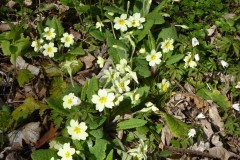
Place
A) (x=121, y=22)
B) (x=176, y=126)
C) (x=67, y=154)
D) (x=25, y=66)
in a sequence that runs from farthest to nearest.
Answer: (x=121, y=22), (x=25, y=66), (x=176, y=126), (x=67, y=154)

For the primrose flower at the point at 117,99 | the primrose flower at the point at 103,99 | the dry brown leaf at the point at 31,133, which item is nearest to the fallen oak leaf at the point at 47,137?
the dry brown leaf at the point at 31,133

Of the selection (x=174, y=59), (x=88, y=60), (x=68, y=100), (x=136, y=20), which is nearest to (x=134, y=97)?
(x=68, y=100)

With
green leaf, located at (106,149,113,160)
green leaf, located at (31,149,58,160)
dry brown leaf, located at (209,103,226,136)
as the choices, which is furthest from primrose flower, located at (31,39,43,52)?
dry brown leaf, located at (209,103,226,136)

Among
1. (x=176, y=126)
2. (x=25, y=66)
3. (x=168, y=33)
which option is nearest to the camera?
(x=176, y=126)

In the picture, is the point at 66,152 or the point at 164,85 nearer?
the point at 66,152

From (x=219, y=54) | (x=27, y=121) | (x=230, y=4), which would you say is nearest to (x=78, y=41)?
(x=27, y=121)

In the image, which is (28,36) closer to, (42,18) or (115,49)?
(42,18)

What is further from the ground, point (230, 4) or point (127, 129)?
point (230, 4)

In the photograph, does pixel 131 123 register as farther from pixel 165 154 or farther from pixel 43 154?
pixel 43 154
